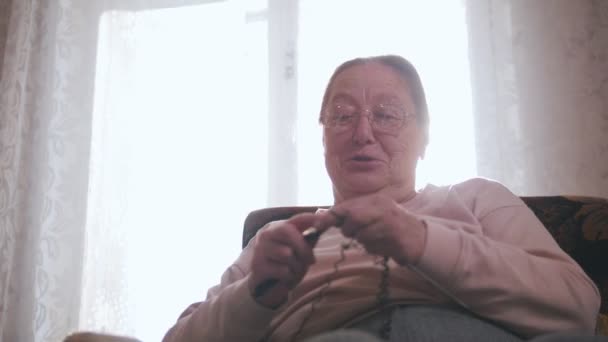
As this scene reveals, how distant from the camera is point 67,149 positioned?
1.92 meters

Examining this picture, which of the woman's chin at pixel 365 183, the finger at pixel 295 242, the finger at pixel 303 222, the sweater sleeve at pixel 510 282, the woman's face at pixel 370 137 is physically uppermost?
the woman's face at pixel 370 137

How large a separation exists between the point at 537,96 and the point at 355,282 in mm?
1193

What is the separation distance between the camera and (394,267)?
73 centimetres

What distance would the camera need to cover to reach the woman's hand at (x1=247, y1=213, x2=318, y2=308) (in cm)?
61

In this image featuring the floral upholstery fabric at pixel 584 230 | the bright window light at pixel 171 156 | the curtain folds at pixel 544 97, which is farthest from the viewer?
the bright window light at pixel 171 156

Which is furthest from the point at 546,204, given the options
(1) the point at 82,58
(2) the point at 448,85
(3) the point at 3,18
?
(3) the point at 3,18

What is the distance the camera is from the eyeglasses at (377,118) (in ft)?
2.97

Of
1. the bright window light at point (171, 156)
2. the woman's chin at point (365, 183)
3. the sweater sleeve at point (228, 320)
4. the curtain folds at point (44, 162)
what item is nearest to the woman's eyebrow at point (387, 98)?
the woman's chin at point (365, 183)

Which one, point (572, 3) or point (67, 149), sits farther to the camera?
point (67, 149)

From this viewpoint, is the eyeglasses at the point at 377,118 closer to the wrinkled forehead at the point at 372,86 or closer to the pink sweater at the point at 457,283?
the wrinkled forehead at the point at 372,86

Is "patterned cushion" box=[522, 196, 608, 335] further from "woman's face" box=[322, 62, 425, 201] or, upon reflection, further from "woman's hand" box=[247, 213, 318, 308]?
"woman's hand" box=[247, 213, 318, 308]

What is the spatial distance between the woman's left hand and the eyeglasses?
0.31m

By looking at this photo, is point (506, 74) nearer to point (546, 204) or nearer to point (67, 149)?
point (546, 204)

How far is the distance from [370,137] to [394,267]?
263 mm
